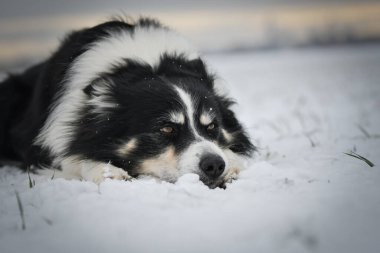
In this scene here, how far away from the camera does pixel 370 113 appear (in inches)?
291

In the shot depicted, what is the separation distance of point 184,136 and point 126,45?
138cm

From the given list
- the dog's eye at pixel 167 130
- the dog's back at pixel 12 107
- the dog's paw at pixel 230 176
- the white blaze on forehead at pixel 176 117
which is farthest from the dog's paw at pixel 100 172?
the dog's back at pixel 12 107

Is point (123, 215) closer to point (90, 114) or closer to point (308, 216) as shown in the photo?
point (308, 216)

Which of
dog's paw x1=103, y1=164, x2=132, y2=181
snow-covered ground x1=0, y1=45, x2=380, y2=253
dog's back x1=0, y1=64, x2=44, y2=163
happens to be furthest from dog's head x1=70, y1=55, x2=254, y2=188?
dog's back x1=0, y1=64, x2=44, y2=163

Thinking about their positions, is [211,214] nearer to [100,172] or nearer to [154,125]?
[154,125]

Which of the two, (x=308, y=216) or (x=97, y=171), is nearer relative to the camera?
(x=308, y=216)

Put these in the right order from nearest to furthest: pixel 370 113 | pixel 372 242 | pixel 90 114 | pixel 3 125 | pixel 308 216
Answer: pixel 372 242 → pixel 308 216 → pixel 90 114 → pixel 3 125 → pixel 370 113

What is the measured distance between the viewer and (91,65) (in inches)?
170

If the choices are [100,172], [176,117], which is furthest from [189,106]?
[100,172]

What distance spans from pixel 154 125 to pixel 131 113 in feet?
0.93

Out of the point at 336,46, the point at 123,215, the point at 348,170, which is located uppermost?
the point at 123,215

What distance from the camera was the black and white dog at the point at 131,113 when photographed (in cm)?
368

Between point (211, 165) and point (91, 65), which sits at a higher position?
point (91, 65)

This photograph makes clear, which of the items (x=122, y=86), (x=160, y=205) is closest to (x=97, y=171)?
(x=122, y=86)
